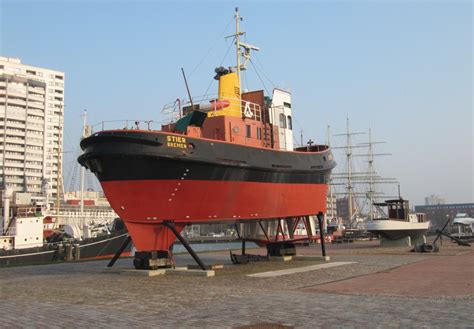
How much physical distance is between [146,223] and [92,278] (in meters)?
2.74

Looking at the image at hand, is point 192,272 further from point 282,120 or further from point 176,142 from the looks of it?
point 282,120

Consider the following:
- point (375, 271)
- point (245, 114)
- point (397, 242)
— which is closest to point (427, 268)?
point (375, 271)

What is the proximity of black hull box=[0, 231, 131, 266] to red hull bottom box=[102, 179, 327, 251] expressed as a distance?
13.4 meters

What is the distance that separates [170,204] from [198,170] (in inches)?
64.6

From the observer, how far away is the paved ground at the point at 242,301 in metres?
7.99

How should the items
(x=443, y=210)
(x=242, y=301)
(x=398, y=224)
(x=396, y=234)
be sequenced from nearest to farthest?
(x=242, y=301) < (x=398, y=224) < (x=396, y=234) < (x=443, y=210)

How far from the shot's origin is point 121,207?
16781 mm

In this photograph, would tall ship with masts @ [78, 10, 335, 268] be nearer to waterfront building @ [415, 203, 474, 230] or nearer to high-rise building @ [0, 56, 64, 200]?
high-rise building @ [0, 56, 64, 200]

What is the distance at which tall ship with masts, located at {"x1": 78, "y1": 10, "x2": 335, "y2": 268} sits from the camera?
1620 cm

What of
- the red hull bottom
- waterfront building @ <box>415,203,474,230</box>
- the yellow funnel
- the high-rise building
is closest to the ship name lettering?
the red hull bottom

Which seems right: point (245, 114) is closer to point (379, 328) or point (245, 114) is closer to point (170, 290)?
point (170, 290)

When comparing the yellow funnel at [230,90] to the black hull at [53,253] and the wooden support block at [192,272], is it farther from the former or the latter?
the black hull at [53,253]

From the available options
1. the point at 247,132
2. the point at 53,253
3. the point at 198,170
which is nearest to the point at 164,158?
the point at 198,170

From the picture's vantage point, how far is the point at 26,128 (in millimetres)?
125938
